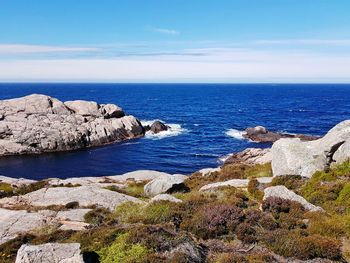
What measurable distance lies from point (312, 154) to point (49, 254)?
21248 mm

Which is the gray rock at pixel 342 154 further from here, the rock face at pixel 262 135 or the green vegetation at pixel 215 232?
the rock face at pixel 262 135

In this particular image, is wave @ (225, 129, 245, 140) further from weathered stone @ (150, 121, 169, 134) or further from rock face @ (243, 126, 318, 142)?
weathered stone @ (150, 121, 169, 134)

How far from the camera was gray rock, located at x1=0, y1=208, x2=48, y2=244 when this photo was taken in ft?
55.2

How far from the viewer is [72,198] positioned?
2270cm

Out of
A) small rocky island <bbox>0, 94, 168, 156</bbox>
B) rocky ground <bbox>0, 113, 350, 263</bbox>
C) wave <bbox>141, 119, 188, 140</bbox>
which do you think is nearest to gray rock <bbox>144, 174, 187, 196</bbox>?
rocky ground <bbox>0, 113, 350, 263</bbox>

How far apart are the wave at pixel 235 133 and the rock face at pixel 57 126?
21.9 meters

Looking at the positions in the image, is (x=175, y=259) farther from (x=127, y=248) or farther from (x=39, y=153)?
(x=39, y=153)

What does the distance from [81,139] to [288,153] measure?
186 ft

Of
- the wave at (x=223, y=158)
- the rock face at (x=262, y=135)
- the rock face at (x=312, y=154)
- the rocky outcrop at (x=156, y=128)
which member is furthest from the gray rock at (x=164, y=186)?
the rocky outcrop at (x=156, y=128)

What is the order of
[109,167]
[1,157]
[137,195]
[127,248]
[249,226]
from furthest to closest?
[1,157]
[109,167]
[137,195]
[249,226]
[127,248]

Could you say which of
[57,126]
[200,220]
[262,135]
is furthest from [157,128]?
[200,220]

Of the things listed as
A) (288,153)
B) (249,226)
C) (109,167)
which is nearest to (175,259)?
(249,226)

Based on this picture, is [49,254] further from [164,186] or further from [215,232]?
[164,186]

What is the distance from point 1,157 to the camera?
67062 mm
